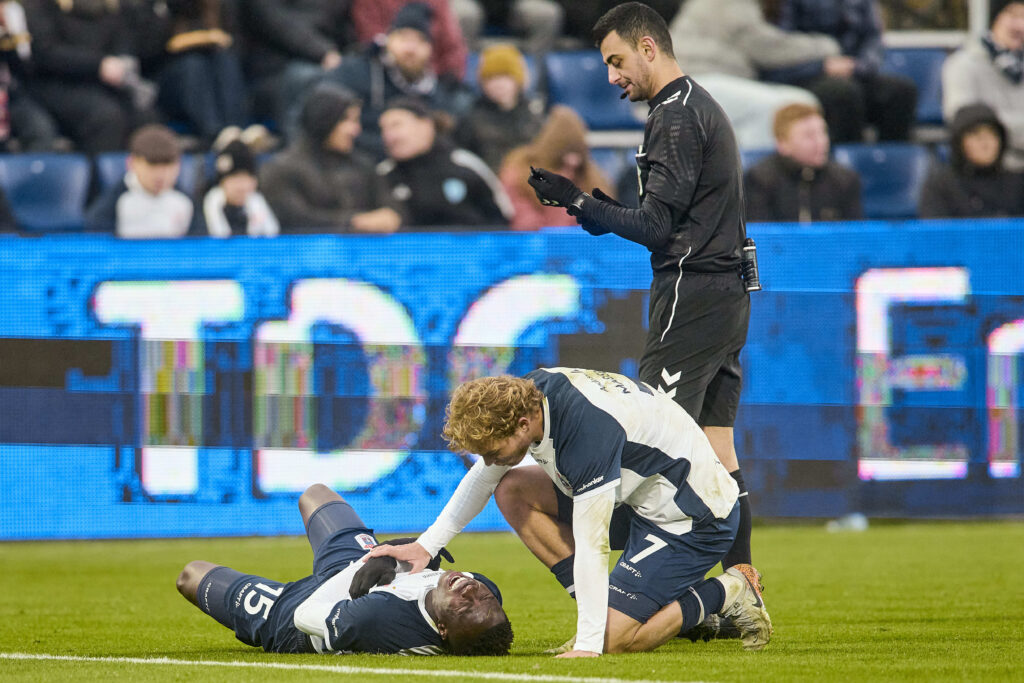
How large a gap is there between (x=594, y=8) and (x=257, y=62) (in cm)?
335

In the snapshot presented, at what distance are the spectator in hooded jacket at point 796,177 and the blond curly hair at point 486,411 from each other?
592cm

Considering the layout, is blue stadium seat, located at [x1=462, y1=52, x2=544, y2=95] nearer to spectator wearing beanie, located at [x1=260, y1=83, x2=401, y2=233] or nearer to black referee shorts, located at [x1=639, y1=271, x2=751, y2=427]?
spectator wearing beanie, located at [x1=260, y1=83, x2=401, y2=233]

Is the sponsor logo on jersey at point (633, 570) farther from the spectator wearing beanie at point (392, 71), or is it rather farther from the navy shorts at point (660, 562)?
→ the spectator wearing beanie at point (392, 71)

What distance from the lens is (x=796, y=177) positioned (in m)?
10.3

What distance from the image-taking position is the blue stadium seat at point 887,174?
38.9 feet

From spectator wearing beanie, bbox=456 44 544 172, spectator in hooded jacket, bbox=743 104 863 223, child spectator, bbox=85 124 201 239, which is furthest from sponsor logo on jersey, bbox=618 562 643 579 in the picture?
spectator wearing beanie, bbox=456 44 544 172

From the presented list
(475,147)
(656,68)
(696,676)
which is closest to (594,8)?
(475,147)

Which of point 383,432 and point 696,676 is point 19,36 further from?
point 696,676

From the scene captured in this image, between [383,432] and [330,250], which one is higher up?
[330,250]

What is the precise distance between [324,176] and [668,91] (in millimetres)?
5340

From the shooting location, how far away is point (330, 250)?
9.14 m

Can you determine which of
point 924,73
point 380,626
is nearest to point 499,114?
point 924,73

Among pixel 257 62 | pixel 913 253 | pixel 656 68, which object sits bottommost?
pixel 913 253

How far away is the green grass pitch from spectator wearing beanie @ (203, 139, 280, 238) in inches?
94.5
